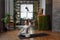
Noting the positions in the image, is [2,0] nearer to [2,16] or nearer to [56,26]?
[2,16]

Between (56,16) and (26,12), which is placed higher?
(26,12)

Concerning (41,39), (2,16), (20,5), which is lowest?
(41,39)

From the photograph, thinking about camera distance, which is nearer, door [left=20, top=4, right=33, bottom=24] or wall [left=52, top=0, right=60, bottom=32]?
wall [left=52, top=0, right=60, bottom=32]

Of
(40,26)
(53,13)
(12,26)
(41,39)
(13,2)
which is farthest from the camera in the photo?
(13,2)

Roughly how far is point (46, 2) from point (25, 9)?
231 cm

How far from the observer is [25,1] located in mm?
9289

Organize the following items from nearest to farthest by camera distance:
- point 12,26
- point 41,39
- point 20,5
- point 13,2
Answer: point 41,39 → point 12,26 → point 13,2 → point 20,5

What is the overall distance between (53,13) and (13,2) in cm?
264

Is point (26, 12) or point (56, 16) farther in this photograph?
point (26, 12)

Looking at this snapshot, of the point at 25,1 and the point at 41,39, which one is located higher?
the point at 25,1

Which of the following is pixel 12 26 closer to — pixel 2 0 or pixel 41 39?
pixel 2 0

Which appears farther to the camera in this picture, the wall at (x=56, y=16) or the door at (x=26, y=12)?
the door at (x=26, y=12)

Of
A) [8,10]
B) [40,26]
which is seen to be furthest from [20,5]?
[40,26]

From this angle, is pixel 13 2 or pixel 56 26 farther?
pixel 13 2
